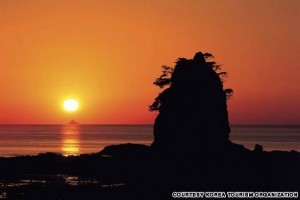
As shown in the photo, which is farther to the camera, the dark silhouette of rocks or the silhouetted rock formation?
the silhouetted rock formation

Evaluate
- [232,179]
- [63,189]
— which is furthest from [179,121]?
[63,189]

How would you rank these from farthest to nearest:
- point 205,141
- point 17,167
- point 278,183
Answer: point 17,167
point 205,141
point 278,183

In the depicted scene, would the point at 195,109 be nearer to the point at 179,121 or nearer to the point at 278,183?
the point at 179,121

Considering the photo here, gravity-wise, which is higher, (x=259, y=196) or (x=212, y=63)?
(x=212, y=63)

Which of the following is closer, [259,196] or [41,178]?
[259,196]

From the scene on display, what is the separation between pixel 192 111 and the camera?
71.2m

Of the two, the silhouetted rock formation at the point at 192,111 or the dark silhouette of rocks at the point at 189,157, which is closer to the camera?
the dark silhouette of rocks at the point at 189,157

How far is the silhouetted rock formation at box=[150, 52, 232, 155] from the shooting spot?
70750 mm

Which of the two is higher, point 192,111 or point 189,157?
point 192,111

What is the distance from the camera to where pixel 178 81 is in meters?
72.8

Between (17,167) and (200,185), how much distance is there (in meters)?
30.3

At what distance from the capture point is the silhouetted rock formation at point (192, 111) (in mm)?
70750

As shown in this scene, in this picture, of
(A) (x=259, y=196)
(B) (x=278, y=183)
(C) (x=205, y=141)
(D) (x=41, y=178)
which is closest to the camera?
(A) (x=259, y=196)

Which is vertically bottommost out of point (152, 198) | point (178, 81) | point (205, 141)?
point (152, 198)
